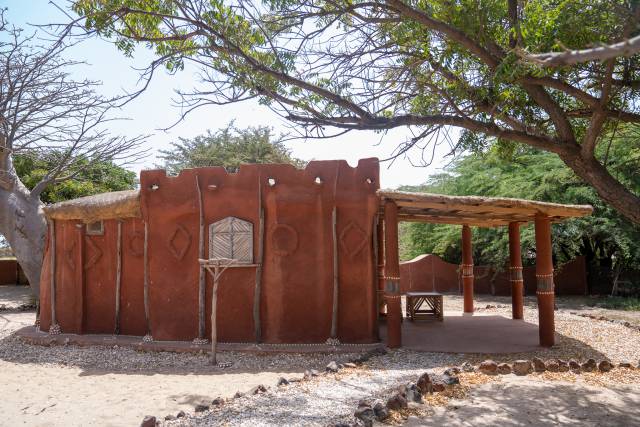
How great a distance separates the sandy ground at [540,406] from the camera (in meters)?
5.34

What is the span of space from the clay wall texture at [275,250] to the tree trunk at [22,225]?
6544 mm

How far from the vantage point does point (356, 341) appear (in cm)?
959

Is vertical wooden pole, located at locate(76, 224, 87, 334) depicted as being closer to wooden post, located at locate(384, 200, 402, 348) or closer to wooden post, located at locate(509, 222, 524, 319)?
wooden post, located at locate(384, 200, 402, 348)

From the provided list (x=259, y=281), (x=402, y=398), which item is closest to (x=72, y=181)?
(x=259, y=281)

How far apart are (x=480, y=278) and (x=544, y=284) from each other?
13.1 meters

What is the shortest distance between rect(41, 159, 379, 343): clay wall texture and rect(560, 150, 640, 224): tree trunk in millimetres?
3928

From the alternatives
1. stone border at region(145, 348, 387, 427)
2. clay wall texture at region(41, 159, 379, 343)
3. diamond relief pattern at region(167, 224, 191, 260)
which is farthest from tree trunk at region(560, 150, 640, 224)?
diamond relief pattern at region(167, 224, 191, 260)

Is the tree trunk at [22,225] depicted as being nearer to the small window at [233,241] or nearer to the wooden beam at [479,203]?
the small window at [233,241]

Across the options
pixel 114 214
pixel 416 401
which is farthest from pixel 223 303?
pixel 416 401

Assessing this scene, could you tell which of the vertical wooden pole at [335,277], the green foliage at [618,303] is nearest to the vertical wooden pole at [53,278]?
the vertical wooden pole at [335,277]

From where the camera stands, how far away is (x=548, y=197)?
61.1ft

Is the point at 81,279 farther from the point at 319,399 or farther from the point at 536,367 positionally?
the point at 536,367

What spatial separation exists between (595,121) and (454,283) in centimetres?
1792

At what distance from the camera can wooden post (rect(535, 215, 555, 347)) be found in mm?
9470
